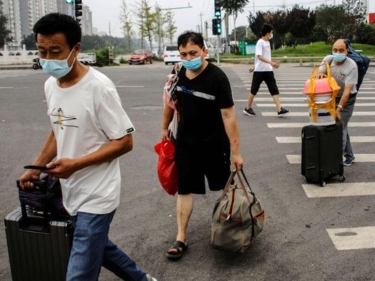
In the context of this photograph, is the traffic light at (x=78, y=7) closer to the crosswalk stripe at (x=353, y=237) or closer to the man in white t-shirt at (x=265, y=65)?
the man in white t-shirt at (x=265, y=65)

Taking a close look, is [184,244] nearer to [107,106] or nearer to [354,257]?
[354,257]

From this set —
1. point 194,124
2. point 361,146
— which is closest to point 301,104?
point 361,146

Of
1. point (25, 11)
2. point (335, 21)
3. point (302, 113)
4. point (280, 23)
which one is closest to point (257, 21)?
point (280, 23)

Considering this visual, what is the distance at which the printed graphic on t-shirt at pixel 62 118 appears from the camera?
2.62m

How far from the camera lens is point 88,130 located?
2.63 m

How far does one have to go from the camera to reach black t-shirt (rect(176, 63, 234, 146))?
3.85m

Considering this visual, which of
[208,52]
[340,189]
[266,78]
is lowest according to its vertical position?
[340,189]

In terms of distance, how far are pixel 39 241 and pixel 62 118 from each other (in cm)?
74

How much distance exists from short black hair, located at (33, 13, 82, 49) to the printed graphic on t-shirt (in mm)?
346

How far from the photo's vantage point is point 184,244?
4098mm

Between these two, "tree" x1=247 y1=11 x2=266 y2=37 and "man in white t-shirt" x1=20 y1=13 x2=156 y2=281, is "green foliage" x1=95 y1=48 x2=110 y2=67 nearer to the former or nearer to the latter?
"tree" x1=247 y1=11 x2=266 y2=37

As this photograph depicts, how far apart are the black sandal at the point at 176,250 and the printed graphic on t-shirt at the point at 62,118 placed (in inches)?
67.1

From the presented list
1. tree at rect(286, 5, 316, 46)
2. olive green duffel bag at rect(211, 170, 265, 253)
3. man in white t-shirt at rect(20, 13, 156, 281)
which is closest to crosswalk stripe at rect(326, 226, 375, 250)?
olive green duffel bag at rect(211, 170, 265, 253)

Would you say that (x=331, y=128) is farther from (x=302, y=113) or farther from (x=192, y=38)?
(x=302, y=113)
